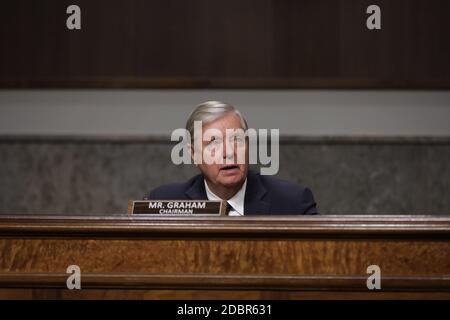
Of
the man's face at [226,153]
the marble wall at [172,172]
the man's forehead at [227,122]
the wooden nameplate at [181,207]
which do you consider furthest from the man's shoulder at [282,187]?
the marble wall at [172,172]

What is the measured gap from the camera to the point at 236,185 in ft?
8.00

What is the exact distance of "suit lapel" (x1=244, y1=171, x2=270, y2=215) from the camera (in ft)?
7.93

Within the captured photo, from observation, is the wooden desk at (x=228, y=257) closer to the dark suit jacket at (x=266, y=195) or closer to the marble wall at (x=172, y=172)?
the dark suit jacket at (x=266, y=195)

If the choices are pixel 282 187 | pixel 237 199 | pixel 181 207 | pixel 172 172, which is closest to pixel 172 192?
pixel 237 199

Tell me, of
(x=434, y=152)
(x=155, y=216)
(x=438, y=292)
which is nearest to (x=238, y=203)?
(x=155, y=216)

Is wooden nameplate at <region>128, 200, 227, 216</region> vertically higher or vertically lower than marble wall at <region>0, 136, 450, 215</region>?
higher

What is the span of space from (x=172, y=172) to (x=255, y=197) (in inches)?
73.4

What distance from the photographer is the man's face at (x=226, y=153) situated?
7.90ft
